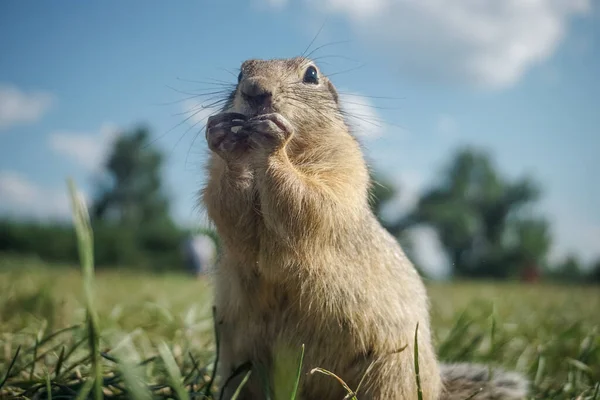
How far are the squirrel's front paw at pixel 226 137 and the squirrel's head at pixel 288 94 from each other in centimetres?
24

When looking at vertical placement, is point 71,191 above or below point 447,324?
above

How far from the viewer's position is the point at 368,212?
310 centimetres

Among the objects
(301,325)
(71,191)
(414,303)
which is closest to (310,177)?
(301,325)

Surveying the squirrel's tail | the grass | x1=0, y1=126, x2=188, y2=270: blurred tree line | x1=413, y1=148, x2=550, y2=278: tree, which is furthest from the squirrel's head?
x1=413, y1=148, x2=550, y2=278: tree

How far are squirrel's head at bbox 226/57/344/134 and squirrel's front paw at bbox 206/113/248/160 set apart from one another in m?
0.24

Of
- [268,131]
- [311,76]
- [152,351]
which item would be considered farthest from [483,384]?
[152,351]

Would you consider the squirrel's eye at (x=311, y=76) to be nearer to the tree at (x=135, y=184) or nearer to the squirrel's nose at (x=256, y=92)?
the squirrel's nose at (x=256, y=92)

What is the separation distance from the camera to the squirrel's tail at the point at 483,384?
2908 millimetres

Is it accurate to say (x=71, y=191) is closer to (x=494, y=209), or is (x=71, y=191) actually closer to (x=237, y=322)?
(x=237, y=322)

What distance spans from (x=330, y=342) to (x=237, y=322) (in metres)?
0.55

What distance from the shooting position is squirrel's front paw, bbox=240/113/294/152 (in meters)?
2.37

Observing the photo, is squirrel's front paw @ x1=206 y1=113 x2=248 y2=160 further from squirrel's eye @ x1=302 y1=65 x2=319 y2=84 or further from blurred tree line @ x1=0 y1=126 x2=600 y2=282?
blurred tree line @ x1=0 y1=126 x2=600 y2=282

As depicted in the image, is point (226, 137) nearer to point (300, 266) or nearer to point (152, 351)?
point (300, 266)

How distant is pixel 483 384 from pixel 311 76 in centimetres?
229
